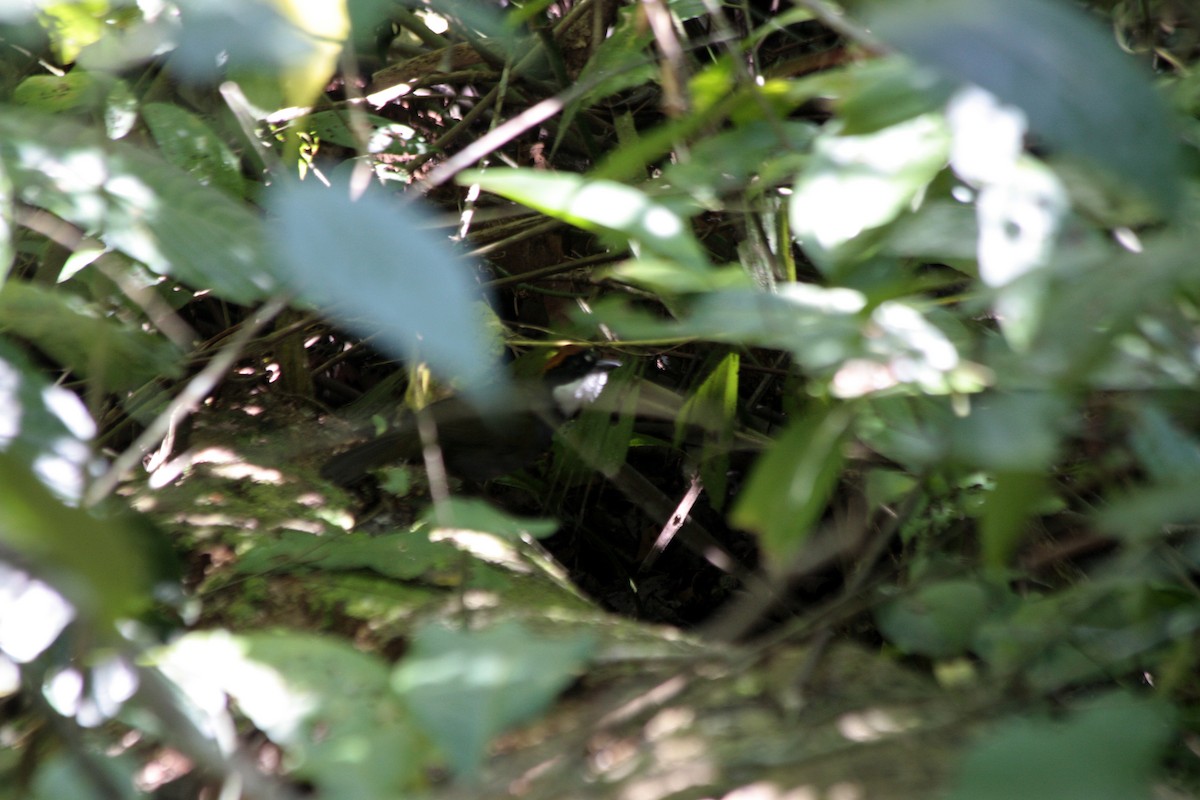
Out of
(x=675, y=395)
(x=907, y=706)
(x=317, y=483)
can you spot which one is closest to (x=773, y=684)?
(x=907, y=706)

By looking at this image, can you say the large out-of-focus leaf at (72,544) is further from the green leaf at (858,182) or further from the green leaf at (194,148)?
the green leaf at (194,148)

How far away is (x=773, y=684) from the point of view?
992 mm

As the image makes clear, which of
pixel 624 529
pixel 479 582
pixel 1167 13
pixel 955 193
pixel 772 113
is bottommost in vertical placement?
pixel 624 529

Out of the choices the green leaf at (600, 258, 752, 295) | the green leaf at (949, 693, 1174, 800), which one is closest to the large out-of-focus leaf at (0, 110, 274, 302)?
the green leaf at (600, 258, 752, 295)

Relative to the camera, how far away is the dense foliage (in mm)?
540

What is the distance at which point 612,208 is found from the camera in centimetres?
88

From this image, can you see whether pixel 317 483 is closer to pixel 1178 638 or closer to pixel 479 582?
pixel 479 582

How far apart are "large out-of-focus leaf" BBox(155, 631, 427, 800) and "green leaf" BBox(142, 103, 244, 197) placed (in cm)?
102

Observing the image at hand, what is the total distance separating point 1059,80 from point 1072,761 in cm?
37

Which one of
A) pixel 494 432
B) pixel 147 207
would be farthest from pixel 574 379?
pixel 147 207

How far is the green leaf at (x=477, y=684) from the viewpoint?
640 mm

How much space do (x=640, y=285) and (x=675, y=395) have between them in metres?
0.36

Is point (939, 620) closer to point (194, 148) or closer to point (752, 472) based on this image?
point (752, 472)

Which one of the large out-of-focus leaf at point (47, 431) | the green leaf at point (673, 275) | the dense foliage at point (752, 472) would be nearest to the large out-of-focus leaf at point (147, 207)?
the dense foliage at point (752, 472)
